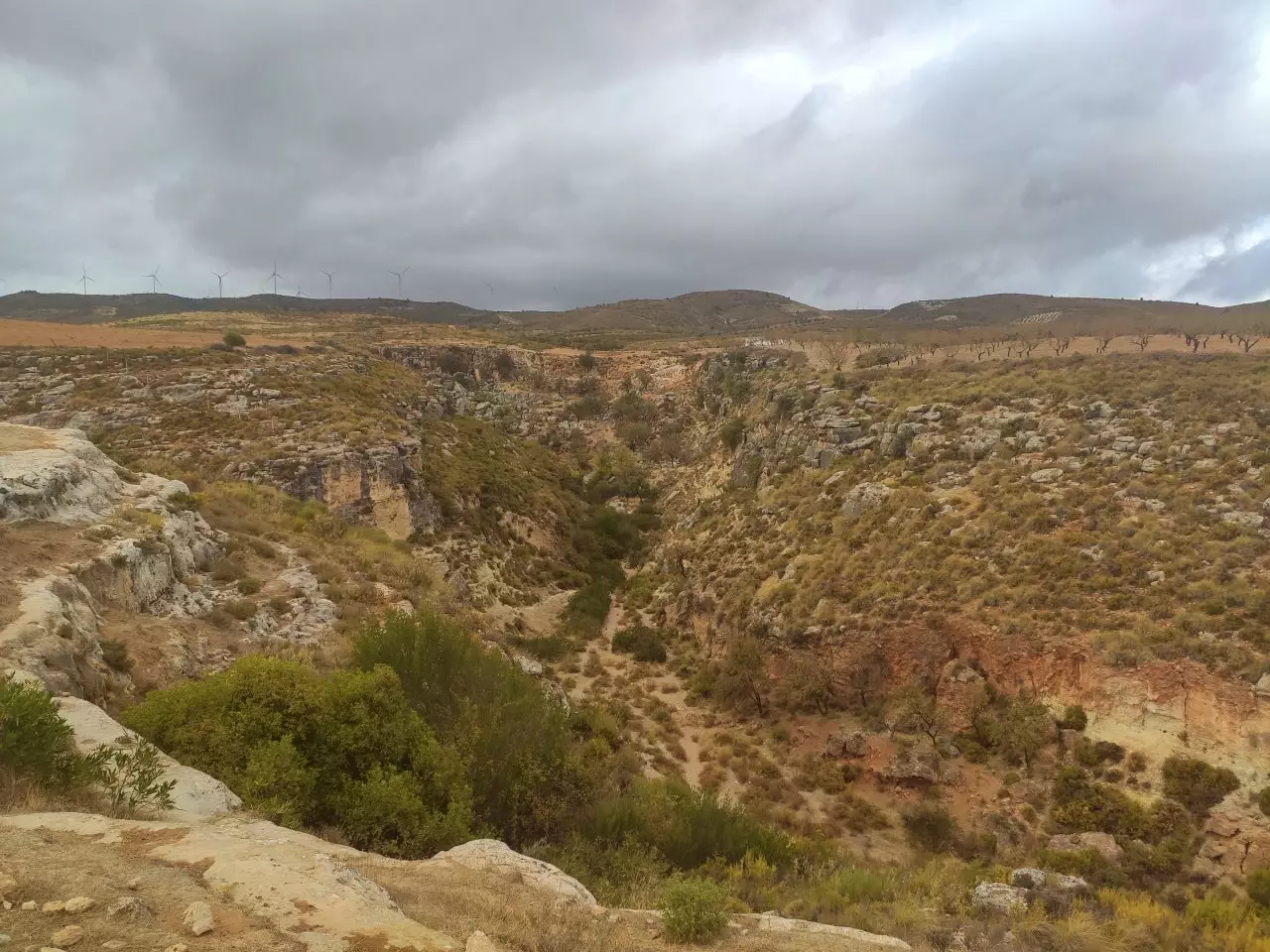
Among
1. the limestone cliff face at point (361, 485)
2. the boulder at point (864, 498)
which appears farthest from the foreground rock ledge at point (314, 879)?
the limestone cliff face at point (361, 485)

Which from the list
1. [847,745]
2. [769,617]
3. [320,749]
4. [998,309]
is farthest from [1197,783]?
[998,309]

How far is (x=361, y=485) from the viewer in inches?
1128

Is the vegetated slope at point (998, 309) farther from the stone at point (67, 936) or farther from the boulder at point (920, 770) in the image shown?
the stone at point (67, 936)

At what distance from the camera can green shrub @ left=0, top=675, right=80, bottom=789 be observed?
6422mm

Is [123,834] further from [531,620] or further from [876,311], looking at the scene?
[876,311]

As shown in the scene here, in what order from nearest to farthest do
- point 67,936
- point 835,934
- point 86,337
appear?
point 67,936 → point 835,934 → point 86,337

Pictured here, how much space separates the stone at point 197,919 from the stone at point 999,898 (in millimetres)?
8748

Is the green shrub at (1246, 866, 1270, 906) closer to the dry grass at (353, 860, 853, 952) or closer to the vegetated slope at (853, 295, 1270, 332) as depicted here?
the dry grass at (353, 860, 853, 952)

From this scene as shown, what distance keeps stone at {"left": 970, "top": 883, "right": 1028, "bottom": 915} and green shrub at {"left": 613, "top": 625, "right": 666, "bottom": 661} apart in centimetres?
1737

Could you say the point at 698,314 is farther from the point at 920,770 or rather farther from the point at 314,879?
the point at 314,879

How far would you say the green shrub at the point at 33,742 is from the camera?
642 centimetres

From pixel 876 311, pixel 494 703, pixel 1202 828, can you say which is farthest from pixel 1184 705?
pixel 876 311

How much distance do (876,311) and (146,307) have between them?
17239 cm

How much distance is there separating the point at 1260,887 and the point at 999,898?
6747 mm
